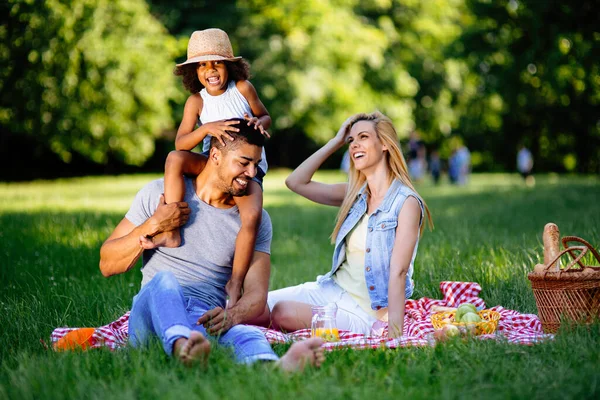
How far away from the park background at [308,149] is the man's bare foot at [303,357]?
0.07 m

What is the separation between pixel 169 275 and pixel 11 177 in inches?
1229

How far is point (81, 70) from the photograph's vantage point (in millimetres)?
21906

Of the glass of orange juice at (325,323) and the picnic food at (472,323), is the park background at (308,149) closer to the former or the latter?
the picnic food at (472,323)

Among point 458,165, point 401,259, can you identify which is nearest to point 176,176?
point 401,259

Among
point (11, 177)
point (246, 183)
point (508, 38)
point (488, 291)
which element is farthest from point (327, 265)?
point (11, 177)

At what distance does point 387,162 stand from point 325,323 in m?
1.32

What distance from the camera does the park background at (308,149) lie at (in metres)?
3.66

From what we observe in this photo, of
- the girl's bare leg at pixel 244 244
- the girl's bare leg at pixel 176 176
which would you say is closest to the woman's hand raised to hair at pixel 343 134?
the girl's bare leg at pixel 244 244

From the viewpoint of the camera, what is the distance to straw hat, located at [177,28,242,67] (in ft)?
18.5

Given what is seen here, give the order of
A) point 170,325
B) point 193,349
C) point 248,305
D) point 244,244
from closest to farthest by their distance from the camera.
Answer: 1. point 193,349
2. point 170,325
3. point 248,305
4. point 244,244

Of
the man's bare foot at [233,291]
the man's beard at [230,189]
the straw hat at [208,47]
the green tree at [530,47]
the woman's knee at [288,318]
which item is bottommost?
the woman's knee at [288,318]

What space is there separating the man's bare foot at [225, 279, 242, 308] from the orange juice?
1.83ft

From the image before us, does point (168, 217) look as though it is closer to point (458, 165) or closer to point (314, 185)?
point (314, 185)

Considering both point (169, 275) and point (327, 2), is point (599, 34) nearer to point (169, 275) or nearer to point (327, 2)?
point (169, 275)
